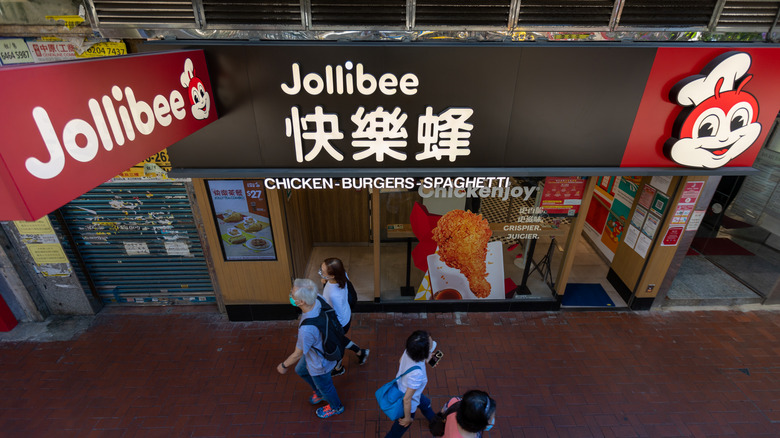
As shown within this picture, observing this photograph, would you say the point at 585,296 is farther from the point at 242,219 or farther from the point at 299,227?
the point at 242,219

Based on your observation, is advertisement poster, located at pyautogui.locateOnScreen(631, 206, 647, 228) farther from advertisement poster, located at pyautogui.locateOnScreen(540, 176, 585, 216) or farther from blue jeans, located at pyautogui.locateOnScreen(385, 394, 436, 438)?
blue jeans, located at pyautogui.locateOnScreen(385, 394, 436, 438)

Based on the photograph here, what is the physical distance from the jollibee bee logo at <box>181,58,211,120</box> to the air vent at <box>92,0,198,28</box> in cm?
96

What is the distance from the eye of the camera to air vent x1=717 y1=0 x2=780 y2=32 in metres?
4.64

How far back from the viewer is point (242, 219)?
569 cm

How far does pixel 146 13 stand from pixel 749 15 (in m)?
7.52

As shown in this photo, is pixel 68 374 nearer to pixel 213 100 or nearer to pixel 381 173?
pixel 213 100

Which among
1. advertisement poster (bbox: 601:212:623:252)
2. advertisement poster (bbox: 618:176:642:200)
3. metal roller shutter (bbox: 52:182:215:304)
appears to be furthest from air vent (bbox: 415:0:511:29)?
advertisement poster (bbox: 601:212:623:252)

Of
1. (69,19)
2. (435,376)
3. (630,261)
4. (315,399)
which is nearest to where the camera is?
(69,19)

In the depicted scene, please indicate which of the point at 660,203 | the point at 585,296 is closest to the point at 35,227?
the point at 585,296

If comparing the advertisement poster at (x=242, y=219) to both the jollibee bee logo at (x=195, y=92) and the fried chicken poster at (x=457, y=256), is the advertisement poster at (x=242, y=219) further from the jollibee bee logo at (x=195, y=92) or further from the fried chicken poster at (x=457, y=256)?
the fried chicken poster at (x=457, y=256)

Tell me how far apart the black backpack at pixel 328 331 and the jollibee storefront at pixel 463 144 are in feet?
5.63

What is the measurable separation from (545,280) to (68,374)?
793 cm

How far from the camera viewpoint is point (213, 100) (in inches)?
Answer: 178

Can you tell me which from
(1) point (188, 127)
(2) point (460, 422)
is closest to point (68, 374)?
(1) point (188, 127)
